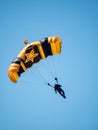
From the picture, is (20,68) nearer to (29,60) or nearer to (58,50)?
(29,60)

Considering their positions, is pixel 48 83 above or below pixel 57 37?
below

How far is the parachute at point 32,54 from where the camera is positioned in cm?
2622

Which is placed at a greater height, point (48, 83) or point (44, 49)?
point (44, 49)

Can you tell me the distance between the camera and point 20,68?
26.5m

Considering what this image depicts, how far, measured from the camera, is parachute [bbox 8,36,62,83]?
26.2m

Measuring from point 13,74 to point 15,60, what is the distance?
34.4 inches

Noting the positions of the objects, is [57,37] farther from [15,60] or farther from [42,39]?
[15,60]

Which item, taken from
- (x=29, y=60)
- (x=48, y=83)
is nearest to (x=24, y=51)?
(x=29, y=60)

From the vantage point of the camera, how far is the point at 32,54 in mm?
26594

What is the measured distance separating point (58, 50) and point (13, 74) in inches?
117

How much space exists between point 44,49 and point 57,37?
1003mm

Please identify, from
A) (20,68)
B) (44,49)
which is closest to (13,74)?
(20,68)

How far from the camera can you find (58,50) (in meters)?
26.9

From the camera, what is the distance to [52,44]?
2664 cm
